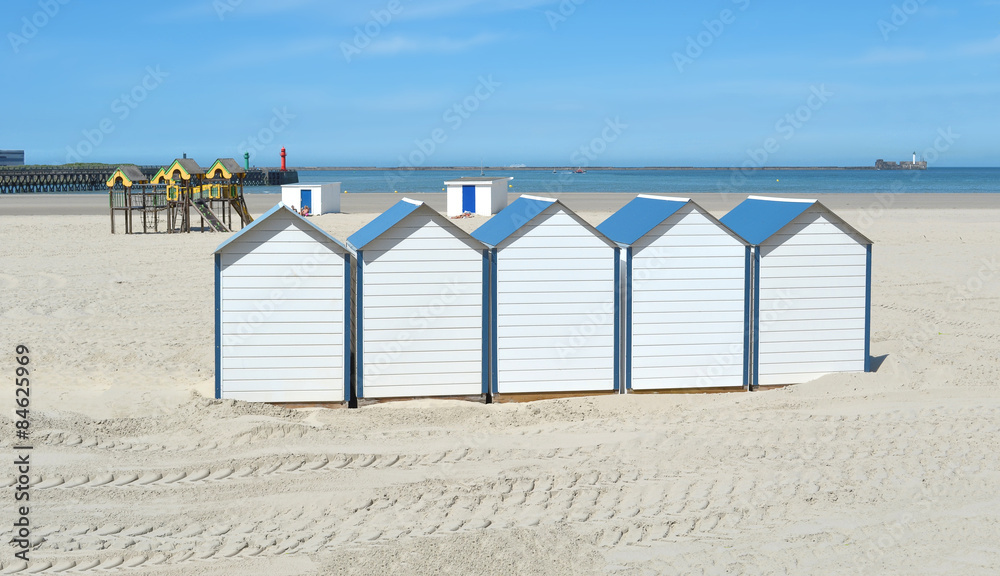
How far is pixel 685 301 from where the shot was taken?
859 centimetres

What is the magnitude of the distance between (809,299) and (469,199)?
24.4 metres

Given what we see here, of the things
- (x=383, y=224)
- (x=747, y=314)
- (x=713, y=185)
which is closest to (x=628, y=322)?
(x=747, y=314)

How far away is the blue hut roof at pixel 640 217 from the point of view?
8.57 m

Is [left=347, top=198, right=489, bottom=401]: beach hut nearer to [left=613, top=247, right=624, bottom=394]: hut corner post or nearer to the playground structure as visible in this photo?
[left=613, top=247, right=624, bottom=394]: hut corner post

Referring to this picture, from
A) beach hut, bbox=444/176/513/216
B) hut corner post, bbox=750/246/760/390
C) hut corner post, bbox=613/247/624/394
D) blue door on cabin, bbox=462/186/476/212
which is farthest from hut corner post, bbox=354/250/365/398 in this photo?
blue door on cabin, bbox=462/186/476/212

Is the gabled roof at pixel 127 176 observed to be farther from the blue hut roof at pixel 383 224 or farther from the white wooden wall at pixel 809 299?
the white wooden wall at pixel 809 299

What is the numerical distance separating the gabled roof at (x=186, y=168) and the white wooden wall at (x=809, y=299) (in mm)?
22634

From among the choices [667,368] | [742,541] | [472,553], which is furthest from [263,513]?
[667,368]

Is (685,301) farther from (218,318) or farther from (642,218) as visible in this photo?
(218,318)

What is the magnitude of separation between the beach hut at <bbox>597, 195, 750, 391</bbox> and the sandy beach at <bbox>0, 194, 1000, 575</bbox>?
36 cm

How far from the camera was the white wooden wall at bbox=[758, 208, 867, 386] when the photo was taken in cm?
871

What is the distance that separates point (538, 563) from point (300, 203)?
29612 mm

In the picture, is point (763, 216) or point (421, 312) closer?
point (421, 312)

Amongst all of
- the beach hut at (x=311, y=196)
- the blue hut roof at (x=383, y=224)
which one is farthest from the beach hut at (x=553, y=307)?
the beach hut at (x=311, y=196)
